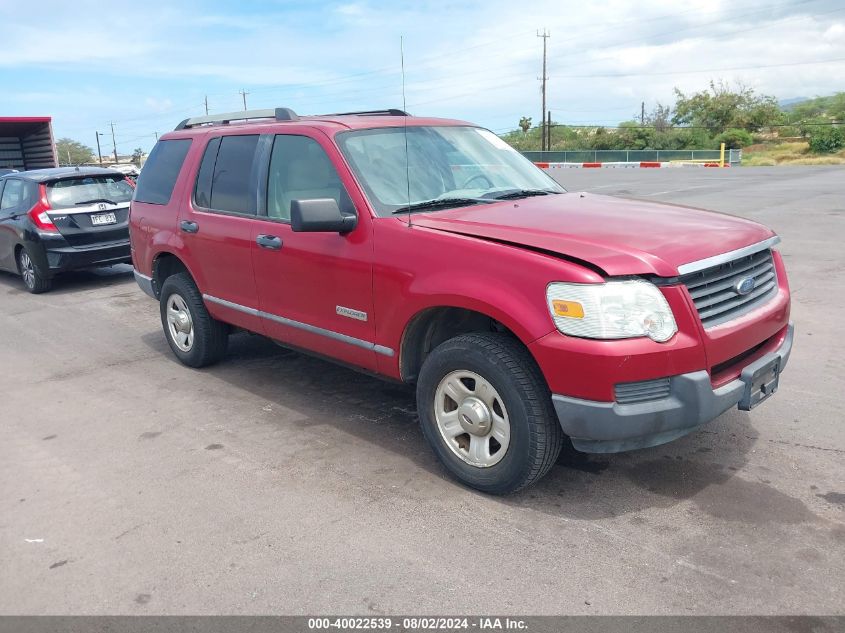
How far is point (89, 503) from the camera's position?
390cm

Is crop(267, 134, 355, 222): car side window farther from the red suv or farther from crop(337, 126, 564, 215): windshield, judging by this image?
crop(337, 126, 564, 215): windshield

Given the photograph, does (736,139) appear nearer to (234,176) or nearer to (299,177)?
(234,176)

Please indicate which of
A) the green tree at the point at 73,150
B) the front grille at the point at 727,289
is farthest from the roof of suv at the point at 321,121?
the green tree at the point at 73,150

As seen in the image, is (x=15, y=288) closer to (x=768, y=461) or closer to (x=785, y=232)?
(x=768, y=461)

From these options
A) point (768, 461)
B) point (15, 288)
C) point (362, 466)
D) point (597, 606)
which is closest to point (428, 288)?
point (362, 466)

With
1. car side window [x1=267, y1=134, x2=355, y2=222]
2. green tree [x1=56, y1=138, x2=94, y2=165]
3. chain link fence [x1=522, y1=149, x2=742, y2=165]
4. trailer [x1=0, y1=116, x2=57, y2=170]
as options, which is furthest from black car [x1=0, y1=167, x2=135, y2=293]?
green tree [x1=56, y1=138, x2=94, y2=165]

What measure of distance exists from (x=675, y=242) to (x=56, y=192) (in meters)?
8.94

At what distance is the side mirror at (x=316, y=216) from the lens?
3992 mm

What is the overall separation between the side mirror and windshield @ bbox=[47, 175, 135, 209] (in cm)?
710

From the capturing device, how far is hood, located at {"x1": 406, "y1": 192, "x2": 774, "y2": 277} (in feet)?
11.0

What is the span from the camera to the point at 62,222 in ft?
32.0

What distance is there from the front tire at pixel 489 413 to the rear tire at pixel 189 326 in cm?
255

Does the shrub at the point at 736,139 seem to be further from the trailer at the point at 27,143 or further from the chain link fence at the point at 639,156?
the trailer at the point at 27,143

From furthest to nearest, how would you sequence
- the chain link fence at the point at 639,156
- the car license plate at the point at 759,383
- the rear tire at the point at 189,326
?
1. the chain link fence at the point at 639,156
2. the rear tire at the point at 189,326
3. the car license plate at the point at 759,383
